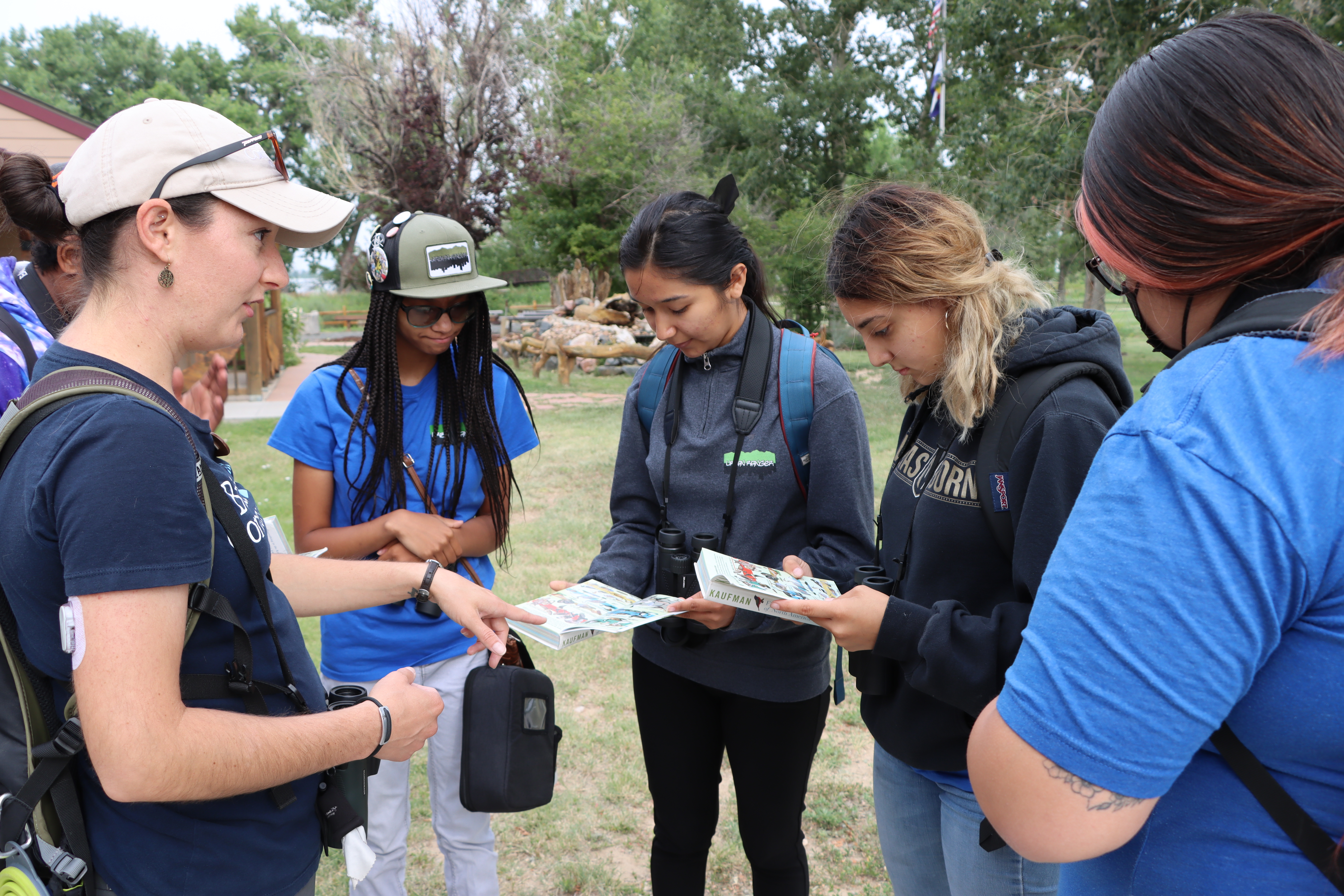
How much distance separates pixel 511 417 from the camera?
3008 millimetres

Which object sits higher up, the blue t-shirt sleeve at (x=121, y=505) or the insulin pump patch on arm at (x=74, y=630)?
the blue t-shirt sleeve at (x=121, y=505)

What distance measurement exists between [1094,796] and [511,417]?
7.69 feet

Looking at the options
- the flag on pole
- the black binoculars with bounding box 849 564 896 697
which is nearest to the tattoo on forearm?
the black binoculars with bounding box 849 564 896 697

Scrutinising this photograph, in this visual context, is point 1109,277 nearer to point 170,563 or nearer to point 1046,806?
point 1046,806

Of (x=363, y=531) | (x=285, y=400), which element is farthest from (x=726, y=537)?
(x=285, y=400)

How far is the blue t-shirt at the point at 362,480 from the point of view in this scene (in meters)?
2.64

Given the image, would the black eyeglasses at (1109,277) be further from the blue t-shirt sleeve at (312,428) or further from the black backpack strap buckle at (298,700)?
the blue t-shirt sleeve at (312,428)

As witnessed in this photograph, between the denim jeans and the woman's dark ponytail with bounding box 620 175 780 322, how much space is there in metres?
1.50

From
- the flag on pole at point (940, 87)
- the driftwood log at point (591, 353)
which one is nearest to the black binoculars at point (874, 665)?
the driftwood log at point (591, 353)

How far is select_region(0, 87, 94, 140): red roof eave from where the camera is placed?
11.8m

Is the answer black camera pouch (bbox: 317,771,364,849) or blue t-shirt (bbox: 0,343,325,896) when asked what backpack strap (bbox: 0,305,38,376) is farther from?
black camera pouch (bbox: 317,771,364,849)

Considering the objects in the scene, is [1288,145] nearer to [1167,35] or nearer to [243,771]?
[243,771]

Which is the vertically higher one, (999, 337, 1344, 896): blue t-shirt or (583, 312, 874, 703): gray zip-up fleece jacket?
(999, 337, 1344, 896): blue t-shirt

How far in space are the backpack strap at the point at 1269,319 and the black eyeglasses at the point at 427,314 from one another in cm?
220
